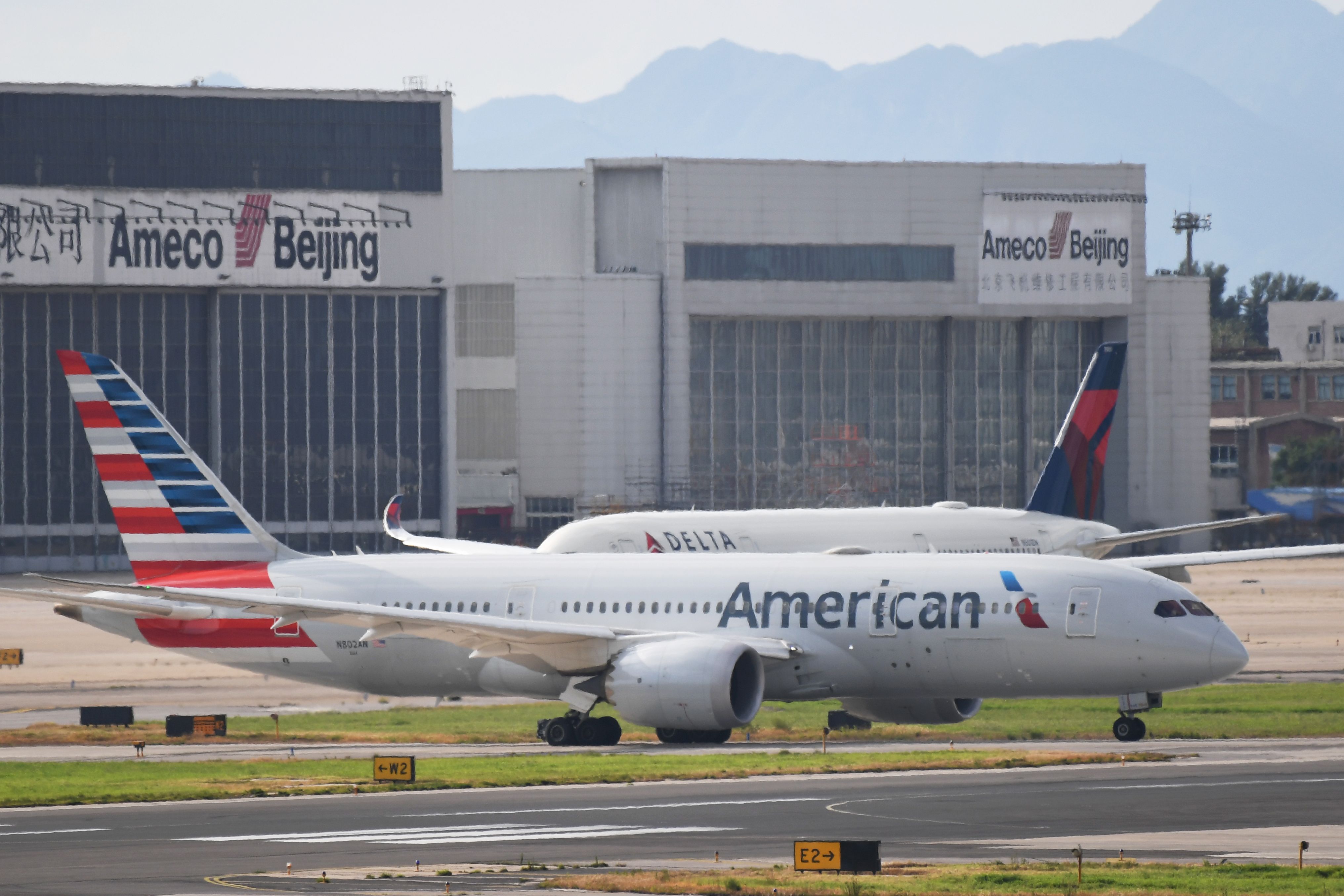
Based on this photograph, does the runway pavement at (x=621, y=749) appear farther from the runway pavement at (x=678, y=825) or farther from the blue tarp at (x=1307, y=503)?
the blue tarp at (x=1307, y=503)

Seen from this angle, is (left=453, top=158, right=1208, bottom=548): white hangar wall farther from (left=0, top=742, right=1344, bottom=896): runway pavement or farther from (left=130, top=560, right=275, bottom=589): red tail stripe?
(left=0, top=742, right=1344, bottom=896): runway pavement

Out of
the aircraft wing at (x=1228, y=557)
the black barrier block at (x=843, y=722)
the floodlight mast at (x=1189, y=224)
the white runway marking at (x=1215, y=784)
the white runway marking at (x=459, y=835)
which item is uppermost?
the floodlight mast at (x=1189, y=224)

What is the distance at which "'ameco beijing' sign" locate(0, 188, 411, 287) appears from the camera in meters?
110

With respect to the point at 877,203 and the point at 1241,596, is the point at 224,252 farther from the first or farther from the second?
the point at 1241,596

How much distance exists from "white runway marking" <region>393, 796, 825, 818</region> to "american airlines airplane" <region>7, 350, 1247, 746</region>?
6.36 meters

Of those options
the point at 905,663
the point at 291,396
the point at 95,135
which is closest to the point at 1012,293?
the point at 291,396

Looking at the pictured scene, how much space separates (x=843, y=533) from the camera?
63250 mm

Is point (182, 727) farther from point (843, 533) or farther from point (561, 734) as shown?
point (843, 533)

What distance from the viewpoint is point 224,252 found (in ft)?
369

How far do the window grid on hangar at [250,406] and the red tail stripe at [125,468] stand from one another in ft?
220

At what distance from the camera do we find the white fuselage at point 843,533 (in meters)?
63.0

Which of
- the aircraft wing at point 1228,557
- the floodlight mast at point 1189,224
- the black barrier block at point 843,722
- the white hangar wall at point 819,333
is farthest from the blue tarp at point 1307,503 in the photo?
the black barrier block at point 843,722

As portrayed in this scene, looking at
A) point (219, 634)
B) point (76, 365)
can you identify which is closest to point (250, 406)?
point (76, 365)

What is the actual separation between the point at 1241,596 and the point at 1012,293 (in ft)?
113
